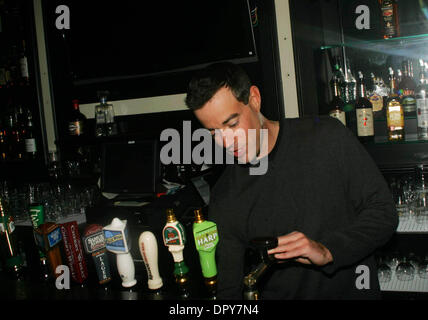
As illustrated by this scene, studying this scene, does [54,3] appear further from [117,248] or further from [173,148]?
[117,248]

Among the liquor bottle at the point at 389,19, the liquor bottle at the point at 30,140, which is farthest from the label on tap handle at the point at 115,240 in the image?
the liquor bottle at the point at 30,140

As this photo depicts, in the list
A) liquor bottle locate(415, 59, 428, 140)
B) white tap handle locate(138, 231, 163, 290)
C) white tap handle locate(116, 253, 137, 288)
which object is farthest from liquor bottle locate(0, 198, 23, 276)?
liquor bottle locate(415, 59, 428, 140)

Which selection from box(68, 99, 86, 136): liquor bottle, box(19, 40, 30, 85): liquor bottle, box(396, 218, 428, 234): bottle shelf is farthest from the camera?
box(19, 40, 30, 85): liquor bottle

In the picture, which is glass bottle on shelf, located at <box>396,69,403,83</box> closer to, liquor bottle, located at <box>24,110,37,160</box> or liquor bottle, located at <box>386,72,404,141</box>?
liquor bottle, located at <box>386,72,404,141</box>

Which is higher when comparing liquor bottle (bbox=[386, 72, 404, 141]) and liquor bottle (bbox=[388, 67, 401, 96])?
liquor bottle (bbox=[388, 67, 401, 96])

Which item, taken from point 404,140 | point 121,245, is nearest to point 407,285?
point 404,140

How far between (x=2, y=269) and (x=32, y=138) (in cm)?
142

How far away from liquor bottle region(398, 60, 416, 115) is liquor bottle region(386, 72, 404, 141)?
4 centimetres

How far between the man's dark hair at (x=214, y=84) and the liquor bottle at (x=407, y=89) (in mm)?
1214

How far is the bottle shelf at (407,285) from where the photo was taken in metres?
2.03

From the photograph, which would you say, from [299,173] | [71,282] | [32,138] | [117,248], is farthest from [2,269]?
[299,173]

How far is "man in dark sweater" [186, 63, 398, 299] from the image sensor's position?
1.38 meters

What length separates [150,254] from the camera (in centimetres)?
153

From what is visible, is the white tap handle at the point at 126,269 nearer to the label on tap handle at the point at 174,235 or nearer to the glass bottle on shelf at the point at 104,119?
the label on tap handle at the point at 174,235
